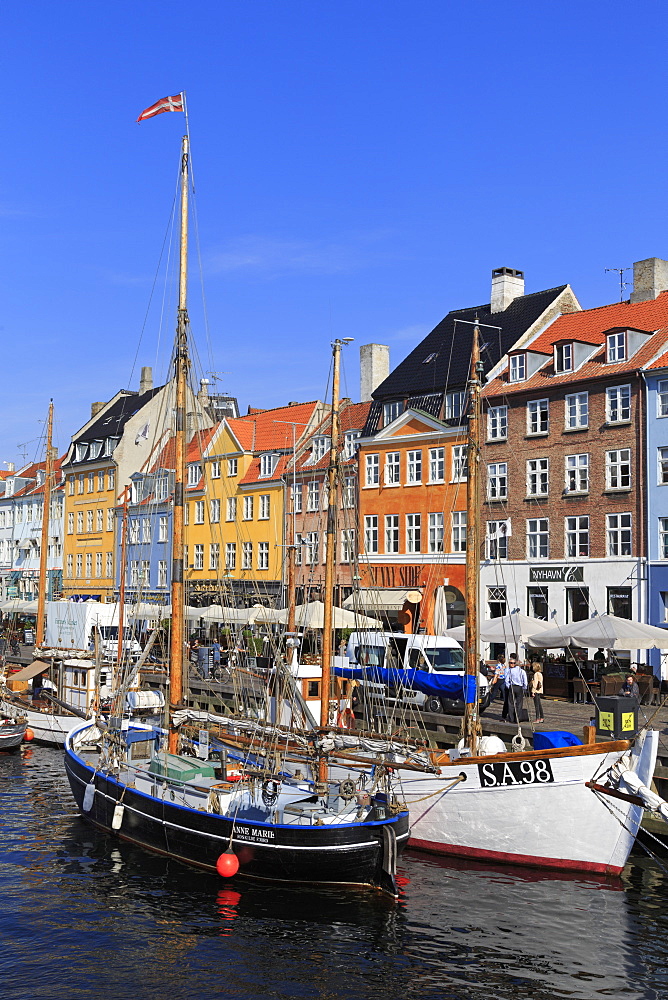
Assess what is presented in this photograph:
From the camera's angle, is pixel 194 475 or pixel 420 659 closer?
pixel 420 659

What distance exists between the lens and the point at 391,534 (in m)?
55.4

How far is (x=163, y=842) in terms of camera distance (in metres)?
23.3

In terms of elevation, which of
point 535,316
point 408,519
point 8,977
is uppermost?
point 535,316

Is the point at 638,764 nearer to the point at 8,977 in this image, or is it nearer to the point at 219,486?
the point at 8,977

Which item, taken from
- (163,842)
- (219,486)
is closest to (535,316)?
(219,486)

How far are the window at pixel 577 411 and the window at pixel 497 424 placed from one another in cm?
395

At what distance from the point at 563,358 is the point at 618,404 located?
4417 mm

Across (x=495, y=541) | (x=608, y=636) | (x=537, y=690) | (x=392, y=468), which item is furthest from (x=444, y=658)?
(x=392, y=468)

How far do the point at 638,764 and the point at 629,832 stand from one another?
1485 millimetres

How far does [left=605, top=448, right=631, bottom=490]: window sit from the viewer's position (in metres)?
44.2

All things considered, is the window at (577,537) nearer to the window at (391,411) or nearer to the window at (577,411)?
the window at (577,411)

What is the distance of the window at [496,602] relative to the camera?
4922cm

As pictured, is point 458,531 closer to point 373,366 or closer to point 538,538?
point 538,538

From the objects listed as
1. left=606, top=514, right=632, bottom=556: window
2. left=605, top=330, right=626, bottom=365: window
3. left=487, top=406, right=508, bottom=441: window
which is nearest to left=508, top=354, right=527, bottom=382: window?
left=487, top=406, right=508, bottom=441: window
